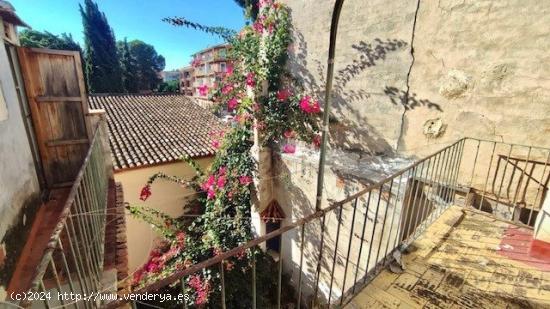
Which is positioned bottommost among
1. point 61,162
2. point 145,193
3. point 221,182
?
point 145,193

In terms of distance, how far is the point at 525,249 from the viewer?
2.92 metres

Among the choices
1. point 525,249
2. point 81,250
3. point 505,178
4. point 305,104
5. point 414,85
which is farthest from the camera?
point 305,104

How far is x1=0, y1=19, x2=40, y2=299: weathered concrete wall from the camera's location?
270 centimetres

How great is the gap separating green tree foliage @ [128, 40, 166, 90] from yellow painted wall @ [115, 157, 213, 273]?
23.0 m

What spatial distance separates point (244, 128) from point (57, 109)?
3.24 metres

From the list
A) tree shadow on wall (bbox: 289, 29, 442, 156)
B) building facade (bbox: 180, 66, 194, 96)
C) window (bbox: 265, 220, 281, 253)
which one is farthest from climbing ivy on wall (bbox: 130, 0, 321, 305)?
building facade (bbox: 180, 66, 194, 96)

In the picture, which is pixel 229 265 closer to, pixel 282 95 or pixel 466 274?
pixel 282 95

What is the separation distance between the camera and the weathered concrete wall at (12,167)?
8.84ft

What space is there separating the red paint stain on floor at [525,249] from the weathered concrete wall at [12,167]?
204 inches

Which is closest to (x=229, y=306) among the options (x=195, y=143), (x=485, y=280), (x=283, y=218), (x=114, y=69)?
(x=283, y=218)

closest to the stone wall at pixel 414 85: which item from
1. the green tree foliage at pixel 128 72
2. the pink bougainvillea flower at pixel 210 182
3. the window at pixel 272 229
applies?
the window at pixel 272 229

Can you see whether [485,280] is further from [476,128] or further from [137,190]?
[137,190]

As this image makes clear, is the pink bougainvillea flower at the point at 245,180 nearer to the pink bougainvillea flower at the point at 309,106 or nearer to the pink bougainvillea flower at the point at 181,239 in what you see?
the pink bougainvillea flower at the point at 309,106

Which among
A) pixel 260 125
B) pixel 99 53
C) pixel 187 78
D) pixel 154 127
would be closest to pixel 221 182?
pixel 260 125
